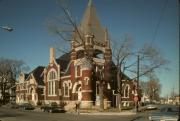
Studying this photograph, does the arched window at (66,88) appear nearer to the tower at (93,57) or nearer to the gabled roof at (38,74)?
the tower at (93,57)

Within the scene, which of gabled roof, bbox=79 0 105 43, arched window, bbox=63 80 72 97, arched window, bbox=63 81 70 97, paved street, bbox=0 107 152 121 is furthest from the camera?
arched window, bbox=63 81 70 97

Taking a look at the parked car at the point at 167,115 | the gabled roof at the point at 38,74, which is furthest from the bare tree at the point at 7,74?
the parked car at the point at 167,115

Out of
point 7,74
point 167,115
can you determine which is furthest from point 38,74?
point 167,115

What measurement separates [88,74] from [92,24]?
9.57 m

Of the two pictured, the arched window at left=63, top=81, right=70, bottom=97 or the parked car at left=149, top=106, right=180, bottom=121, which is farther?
the arched window at left=63, top=81, right=70, bottom=97

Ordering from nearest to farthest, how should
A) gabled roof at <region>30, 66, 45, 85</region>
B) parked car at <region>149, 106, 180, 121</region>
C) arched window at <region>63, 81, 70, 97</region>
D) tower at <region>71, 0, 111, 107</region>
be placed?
parked car at <region>149, 106, 180, 121</region> → tower at <region>71, 0, 111, 107</region> → arched window at <region>63, 81, 70, 97</region> → gabled roof at <region>30, 66, 45, 85</region>

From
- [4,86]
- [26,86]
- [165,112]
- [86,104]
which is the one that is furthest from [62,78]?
[165,112]

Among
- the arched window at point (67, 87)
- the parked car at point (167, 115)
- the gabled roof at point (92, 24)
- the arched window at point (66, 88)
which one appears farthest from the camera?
the arched window at point (66, 88)

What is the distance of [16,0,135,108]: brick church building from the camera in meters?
54.9

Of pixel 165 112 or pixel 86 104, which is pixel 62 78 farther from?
pixel 165 112

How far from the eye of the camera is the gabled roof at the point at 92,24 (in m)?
56.8

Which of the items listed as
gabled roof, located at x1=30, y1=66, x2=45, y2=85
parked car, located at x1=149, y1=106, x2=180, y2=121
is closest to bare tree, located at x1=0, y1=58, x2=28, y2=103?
gabled roof, located at x1=30, y1=66, x2=45, y2=85

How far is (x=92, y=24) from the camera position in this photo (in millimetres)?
57906

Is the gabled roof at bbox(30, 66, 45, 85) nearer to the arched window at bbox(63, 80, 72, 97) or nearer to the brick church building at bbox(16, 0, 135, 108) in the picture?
the brick church building at bbox(16, 0, 135, 108)
